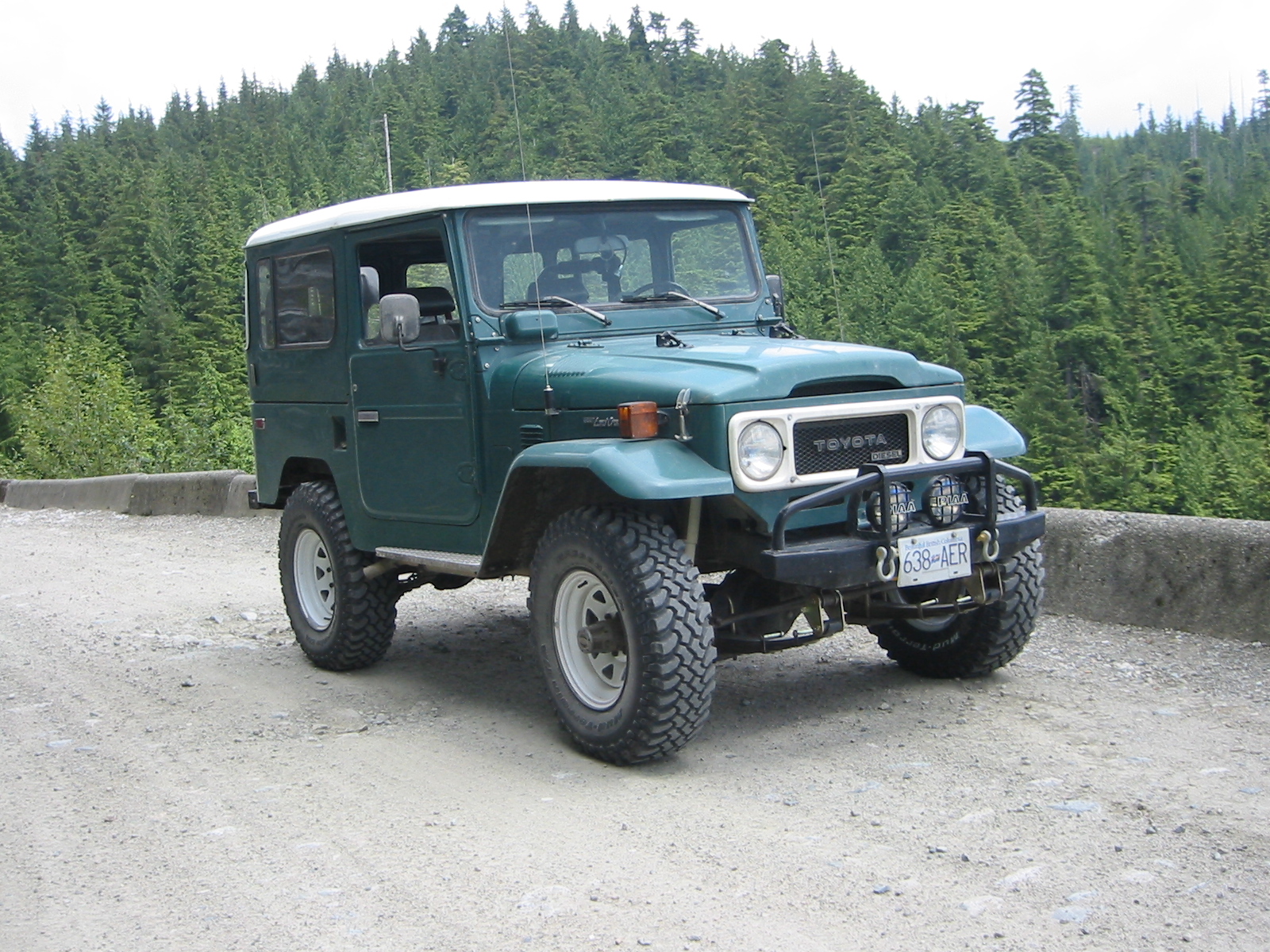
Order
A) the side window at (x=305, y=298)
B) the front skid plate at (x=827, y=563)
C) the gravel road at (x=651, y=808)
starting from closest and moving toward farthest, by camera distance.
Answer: the gravel road at (x=651, y=808), the front skid plate at (x=827, y=563), the side window at (x=305, y=298)

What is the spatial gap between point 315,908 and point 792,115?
11085 cm

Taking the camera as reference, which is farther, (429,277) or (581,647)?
(429,277)

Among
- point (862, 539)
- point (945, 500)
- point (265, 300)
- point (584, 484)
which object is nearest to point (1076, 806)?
point (862, 539)

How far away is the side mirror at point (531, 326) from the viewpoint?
5.49m

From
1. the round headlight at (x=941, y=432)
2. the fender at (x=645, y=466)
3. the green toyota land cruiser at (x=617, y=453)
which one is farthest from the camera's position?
the round headlight at (x=941, y=432)

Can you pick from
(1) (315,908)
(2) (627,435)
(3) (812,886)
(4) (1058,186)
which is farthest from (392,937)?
(4) (1058,186)

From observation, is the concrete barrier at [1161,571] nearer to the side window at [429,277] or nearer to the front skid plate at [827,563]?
the front skid plate at [827,563]

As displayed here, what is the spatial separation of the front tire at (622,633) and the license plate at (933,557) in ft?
2.46

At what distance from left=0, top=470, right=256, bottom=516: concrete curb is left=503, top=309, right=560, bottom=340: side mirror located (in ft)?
25.0

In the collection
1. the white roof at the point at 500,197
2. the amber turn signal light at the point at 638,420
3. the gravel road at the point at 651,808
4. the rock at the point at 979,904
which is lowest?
the gravel road at the point at 651,808

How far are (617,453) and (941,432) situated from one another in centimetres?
134

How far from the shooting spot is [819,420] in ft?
15.7

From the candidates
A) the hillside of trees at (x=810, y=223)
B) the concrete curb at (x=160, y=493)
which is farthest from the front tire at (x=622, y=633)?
the hillside of trees at (x=810, y=223)

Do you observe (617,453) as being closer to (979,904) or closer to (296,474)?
(979,904)
